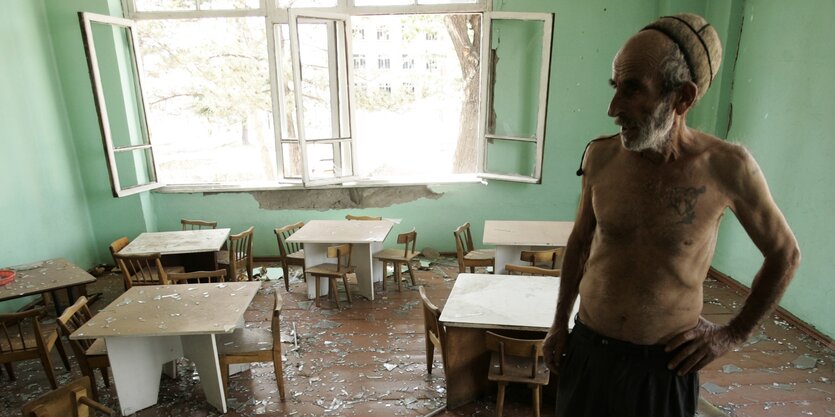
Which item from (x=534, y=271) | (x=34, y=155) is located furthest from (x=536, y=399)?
(x=34, y=155)

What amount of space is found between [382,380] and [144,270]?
8.59ft

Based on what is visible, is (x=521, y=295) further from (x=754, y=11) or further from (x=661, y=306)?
(x=754, y=11)

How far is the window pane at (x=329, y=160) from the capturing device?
5.37 meters

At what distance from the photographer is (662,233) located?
1306mm

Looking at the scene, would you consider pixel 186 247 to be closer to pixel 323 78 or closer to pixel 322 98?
pixel 322 98

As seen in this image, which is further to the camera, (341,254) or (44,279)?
(341,254)

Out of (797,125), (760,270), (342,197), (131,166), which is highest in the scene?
(797,125)

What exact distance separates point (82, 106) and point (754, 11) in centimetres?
699

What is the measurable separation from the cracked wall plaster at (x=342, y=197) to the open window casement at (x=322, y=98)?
265 millimetres

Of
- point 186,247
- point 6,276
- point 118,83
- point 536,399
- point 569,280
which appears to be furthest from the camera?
point 118,83

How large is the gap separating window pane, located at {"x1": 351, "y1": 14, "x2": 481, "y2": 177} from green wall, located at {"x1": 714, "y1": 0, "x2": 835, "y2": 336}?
2811mm

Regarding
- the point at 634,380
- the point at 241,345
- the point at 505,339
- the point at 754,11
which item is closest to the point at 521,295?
the point at 505,339

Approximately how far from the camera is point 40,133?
4.62 meters

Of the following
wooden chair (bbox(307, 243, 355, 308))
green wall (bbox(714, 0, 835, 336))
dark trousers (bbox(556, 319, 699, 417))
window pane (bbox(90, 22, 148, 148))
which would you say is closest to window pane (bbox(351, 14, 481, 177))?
wooden chair (bbox(307, 243, 355, 308))
